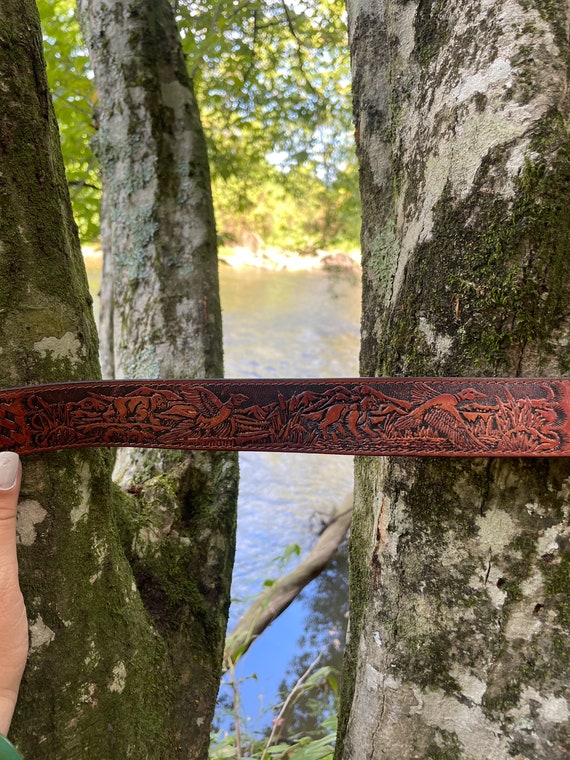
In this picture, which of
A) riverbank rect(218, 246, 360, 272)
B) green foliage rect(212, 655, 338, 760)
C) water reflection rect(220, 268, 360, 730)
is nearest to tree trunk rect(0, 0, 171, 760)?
green foliage rect(212, 655, 338, 760)

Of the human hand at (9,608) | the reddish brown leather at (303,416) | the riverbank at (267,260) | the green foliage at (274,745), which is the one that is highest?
the reddish brown leather at (303,416)

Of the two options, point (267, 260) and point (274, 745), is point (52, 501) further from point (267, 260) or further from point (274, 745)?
point (267, 260)

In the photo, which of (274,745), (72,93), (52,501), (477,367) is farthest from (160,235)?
(72,93)

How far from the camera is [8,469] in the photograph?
937 mm

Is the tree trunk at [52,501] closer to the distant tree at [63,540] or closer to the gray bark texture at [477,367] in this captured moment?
the distant tree at [63,540]

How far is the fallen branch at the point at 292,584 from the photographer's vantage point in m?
3.54

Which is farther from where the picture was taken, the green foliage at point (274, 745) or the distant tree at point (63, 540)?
the green foliage at point (274, 745)

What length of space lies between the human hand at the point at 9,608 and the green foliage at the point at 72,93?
9.67ft

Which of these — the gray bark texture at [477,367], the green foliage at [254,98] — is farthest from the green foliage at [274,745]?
the green foliage at [254,98]

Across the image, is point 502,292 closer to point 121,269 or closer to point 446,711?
point 446,711

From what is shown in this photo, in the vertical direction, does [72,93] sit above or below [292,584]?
above

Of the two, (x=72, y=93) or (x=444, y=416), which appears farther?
(x=72, y=93)

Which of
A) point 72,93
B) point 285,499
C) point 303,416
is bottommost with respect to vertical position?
A: point 285,499

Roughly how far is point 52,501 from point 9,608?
0.61 ft
